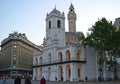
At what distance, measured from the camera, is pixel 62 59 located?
238 ft

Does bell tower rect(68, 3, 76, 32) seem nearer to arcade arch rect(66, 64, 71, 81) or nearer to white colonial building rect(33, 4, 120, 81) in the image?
white colonial building rect(33, 4, 120, 81)

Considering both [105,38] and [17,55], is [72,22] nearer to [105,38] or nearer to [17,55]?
[17,55]

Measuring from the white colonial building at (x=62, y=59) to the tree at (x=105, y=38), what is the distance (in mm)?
5673

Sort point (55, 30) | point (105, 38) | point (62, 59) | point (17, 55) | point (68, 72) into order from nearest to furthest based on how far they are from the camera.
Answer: point (105, 38) → point (68, 72) → point (62, 59) → point (55, 30) → point (17, 55)

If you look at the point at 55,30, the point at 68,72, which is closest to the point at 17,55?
the point at 55,30

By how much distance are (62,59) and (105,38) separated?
1593cm

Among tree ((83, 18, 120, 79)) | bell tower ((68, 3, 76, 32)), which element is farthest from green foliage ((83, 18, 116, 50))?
bell tower ((68, 3, 76, 32))

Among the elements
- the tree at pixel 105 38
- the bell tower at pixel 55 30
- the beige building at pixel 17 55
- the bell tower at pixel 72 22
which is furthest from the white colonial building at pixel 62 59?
the bell tower at pixel 72 22

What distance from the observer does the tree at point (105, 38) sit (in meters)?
61.6

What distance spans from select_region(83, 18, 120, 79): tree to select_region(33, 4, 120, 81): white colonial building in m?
5.67

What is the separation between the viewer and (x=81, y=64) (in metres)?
68.6

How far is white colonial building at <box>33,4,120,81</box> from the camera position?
224ft

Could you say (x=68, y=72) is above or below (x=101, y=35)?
below

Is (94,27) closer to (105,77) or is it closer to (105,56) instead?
(105,56)
